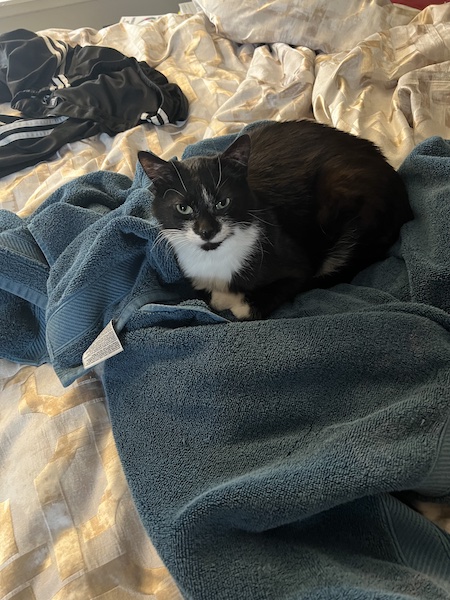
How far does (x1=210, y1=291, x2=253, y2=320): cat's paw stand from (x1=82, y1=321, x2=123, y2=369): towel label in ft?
0.82

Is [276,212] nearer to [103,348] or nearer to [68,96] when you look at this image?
[103,348]

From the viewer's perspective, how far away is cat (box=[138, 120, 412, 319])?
39.9 inches

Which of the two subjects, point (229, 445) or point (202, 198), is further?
point (202, 198)

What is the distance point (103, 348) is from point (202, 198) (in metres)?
0.38

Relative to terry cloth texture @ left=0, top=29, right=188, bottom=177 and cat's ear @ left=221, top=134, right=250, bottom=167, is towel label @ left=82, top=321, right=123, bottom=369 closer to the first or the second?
cat's ear @ left=221, top=134, right=250, bottom=167

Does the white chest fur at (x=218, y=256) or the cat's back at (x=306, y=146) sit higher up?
the cat's back at (x=306, y=146)

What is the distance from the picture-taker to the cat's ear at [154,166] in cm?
98

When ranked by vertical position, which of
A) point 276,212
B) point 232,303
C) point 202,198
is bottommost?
point 232,303

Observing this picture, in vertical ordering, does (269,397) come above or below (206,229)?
below

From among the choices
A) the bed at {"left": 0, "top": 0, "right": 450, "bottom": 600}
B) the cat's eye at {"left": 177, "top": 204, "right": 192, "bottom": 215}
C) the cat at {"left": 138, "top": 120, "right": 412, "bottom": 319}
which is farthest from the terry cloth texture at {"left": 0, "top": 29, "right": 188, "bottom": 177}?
the cat's eye at {"left": 177, "top": 204, "right": 192, "bottom": 215}

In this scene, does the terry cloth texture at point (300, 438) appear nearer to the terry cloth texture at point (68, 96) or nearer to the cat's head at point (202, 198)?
the cat's head at point (202, 198)

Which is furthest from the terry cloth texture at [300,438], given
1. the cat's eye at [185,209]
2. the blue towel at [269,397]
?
the cat's eye at [185,209]

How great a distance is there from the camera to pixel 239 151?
1.01 metres

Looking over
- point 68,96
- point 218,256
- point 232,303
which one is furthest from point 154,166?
point 68,96
